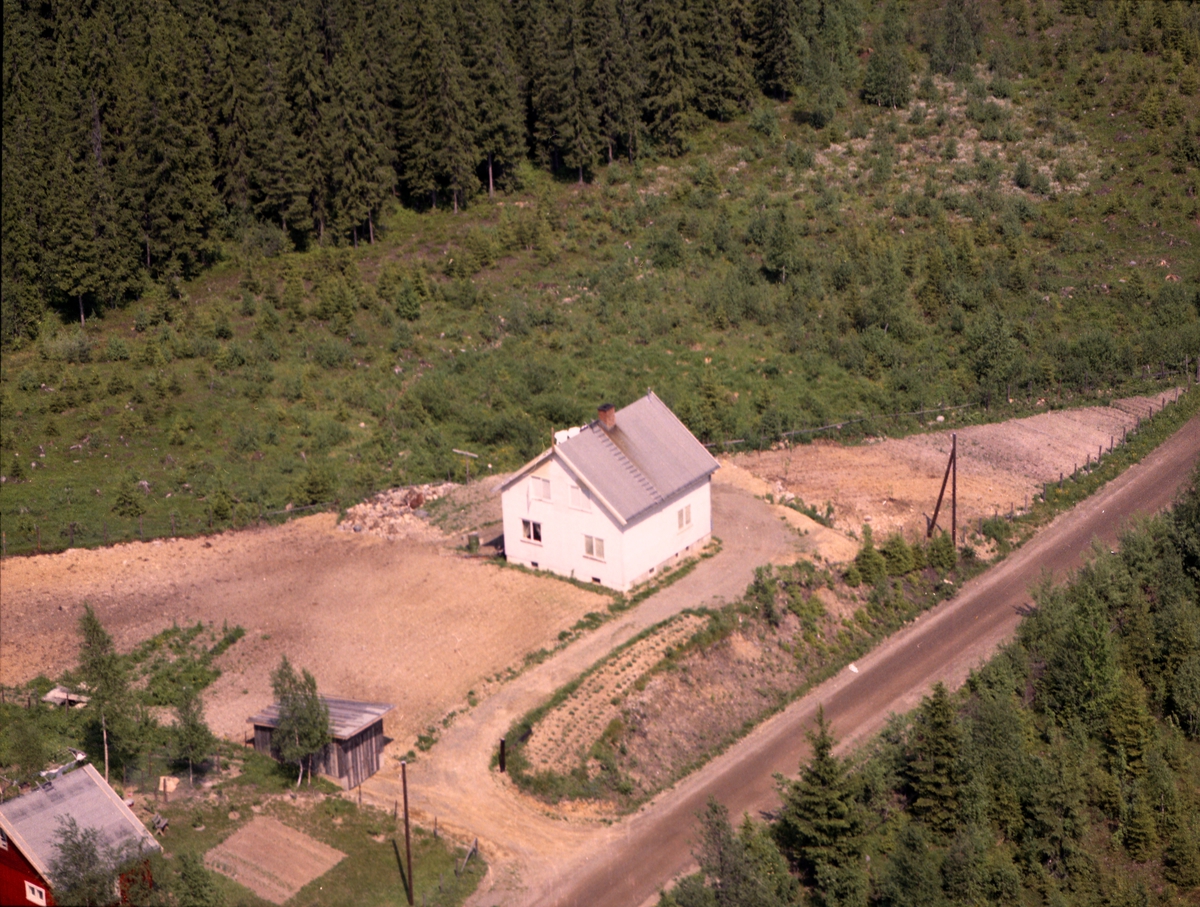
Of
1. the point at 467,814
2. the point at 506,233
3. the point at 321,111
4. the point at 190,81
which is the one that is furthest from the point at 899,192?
the point at 467,814

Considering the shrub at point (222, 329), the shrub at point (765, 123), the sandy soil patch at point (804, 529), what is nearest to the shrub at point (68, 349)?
the shrub at point (222, 329)

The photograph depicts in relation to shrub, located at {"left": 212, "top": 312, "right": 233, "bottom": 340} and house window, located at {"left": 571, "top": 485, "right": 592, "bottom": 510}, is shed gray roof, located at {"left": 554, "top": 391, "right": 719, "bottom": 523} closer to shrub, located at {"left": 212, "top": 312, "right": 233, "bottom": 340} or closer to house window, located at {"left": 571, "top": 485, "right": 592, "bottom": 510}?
house window, located at {"left": 571, "top": 485, "right": 592, "bottom": 510}

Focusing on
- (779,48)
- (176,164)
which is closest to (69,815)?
(176,164)

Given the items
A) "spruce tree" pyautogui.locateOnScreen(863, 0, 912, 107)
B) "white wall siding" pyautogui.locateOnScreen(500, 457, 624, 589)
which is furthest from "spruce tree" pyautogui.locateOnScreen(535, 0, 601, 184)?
"white wall siding" pyautogui.locateOnScreen(500, 457, 624, 589)

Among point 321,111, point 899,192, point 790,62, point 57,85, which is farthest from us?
point 790,62

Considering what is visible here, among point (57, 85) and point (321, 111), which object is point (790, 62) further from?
point (57, 85)

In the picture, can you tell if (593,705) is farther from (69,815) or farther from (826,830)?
(69,815)
